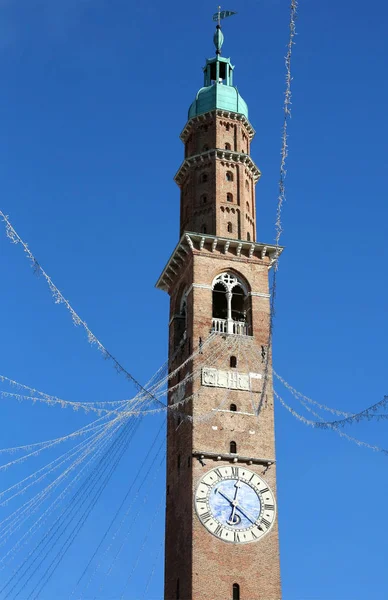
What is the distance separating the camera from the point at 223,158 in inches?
2015

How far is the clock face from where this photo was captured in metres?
40.9

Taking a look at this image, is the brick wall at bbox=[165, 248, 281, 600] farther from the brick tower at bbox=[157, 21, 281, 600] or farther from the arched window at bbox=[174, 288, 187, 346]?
the arched window at bbox=[174, 288, 187, 346]

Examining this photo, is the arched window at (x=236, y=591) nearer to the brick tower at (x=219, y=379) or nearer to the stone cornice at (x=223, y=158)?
the brick tower at (x=219, y=379)

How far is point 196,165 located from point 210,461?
1651cm

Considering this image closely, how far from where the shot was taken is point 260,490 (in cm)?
4209

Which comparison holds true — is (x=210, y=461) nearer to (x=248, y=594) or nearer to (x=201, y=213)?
(x=248, y=594)

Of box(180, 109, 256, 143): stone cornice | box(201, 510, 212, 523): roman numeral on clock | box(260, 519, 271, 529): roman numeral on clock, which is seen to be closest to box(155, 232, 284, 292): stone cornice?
box(180, 109, 256, 143): stone cornice

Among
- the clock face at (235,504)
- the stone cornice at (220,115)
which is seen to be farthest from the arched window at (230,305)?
the stone cornice at (220,115)

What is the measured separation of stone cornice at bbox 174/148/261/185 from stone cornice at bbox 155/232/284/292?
570cm

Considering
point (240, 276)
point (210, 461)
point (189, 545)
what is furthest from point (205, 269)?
point (189, 545)

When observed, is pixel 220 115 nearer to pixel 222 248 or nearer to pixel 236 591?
pixel 222 248

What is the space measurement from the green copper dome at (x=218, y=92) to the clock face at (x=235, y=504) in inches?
795

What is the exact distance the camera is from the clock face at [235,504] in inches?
1612

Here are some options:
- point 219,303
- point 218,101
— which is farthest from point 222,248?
point 218,101
